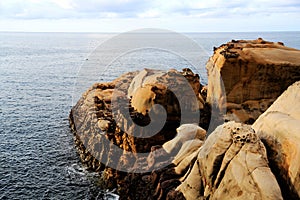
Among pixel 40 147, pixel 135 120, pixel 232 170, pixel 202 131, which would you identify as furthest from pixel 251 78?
pixel 40 147

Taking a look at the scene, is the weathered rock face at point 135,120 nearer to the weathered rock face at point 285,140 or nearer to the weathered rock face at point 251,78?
the weathered rock face at point 251,78

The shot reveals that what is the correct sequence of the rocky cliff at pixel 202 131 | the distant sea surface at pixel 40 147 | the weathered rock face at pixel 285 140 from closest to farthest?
the weathered rock face at pixel 285 140 < the rocky cliff at pixel 202 131 < the distant sea surface at pixel 40 147

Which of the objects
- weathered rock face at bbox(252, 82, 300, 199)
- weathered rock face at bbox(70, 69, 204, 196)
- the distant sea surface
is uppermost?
weathered rock face at bbox(252, 82, 300, 199)

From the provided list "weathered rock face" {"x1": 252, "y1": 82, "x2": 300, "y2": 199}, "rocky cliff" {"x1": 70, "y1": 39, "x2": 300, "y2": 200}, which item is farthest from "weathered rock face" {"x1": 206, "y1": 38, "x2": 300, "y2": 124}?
"weathered rock face" {"x1": 252, "y1": 82, "x2": 300, "y2": 199}

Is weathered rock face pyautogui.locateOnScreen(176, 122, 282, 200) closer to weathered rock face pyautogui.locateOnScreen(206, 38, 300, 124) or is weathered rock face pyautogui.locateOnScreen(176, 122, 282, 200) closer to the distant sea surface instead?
the distant sea surface

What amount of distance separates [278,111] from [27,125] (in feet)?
144

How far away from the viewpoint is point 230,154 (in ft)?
56.0

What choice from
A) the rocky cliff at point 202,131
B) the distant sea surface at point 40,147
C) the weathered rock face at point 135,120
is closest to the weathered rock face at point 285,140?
the rocky cliff at point 202,131

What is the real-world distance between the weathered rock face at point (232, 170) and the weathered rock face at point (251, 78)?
1762 cm

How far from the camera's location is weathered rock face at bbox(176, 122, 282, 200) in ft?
49.4

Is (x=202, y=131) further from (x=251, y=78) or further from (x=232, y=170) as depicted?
(x=251, y=78)

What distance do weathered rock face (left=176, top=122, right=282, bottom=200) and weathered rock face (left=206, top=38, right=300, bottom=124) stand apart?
1762 cm

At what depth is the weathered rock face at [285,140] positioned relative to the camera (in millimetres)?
15242

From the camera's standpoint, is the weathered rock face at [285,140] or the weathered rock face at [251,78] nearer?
the weathered rock face at [285,140]
